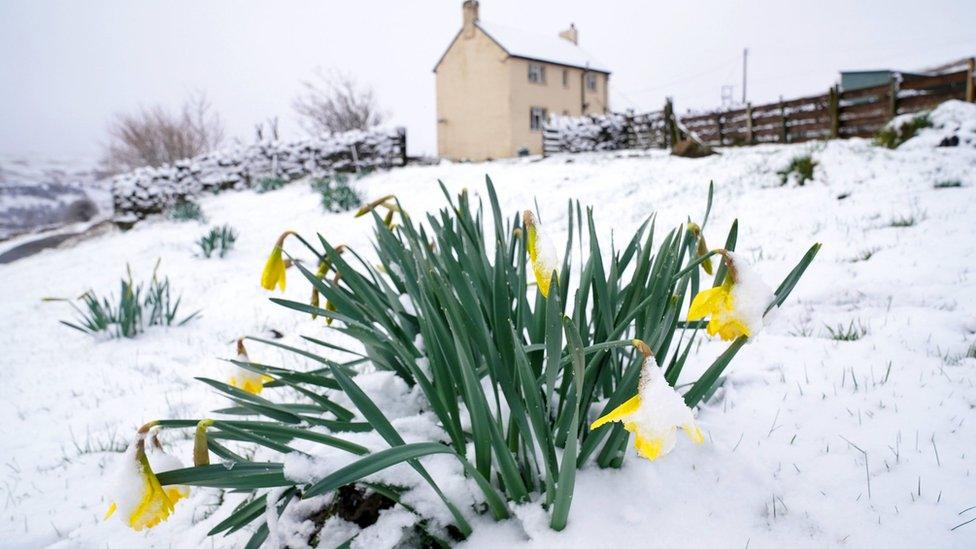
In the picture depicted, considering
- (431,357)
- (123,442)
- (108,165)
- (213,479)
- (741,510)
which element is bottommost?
(123,442)

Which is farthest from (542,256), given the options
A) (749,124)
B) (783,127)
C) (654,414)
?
(749,124)

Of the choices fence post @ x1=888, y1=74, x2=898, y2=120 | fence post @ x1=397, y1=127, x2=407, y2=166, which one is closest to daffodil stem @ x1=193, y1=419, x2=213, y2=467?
fence post @ x1=888, y1=74, x2=898, y2=120

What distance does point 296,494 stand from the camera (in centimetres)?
109

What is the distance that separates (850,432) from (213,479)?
4.91 ft

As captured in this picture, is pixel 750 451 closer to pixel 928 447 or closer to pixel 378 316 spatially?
pixel 928 447

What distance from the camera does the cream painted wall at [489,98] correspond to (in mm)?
21312

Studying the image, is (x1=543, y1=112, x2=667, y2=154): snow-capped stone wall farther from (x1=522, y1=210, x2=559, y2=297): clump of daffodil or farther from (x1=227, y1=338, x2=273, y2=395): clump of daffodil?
(x1=522, y1=210, x2=559, y2=297): clump of daffodil

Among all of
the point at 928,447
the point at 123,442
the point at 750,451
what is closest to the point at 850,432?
the point at 928,447

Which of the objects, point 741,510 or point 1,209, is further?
point 1,209

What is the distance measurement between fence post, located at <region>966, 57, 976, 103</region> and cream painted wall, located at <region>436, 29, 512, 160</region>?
14349 millimetres

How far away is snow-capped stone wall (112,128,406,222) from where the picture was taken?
43.1 feet

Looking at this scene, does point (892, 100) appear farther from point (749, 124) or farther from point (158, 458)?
point (158, 458)

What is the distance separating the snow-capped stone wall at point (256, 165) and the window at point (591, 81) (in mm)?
14258

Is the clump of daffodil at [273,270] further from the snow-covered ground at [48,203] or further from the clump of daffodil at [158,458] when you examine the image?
the snow-covered ground at [48,203]
